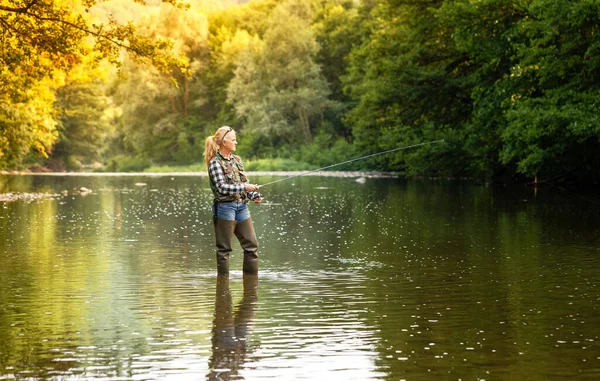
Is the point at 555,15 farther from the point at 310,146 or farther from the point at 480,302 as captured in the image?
the point at 310,146

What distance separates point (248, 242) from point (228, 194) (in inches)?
29.8

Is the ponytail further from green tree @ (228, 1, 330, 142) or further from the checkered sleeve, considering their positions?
green tree @ (228, 1, 330, 142)

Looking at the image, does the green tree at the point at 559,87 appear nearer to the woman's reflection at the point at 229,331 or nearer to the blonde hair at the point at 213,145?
the blonde hair at the point at 213,145

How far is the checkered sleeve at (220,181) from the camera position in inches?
448

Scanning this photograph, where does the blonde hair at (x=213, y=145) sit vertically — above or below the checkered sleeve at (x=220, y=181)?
above

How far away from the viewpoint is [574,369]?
6859 mm

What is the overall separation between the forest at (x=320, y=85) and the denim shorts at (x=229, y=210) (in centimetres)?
862

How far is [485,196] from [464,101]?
1274 cm

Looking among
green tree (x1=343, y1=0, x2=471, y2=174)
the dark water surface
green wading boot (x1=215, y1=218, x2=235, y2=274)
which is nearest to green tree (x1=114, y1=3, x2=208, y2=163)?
green tree (x1=343, y1=0, x2=471, y2=174)

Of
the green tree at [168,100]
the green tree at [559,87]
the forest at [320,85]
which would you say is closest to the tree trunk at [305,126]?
the forest at [320,85]

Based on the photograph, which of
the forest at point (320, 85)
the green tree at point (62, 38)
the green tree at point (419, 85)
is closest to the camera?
the green tree at point (62, 38)

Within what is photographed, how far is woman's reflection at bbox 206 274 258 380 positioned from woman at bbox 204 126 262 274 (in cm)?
58

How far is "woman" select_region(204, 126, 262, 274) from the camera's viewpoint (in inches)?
449

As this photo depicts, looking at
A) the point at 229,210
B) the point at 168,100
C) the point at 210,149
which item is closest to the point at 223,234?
the point at 229,210
